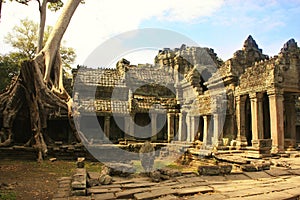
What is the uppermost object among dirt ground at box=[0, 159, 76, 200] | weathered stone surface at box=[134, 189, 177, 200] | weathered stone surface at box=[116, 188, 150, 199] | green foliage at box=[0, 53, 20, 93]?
green foliage at box=[0, 53, 20, 93]

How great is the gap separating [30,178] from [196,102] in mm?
11610

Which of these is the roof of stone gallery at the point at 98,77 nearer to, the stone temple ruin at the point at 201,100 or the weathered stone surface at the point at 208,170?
the stone temple ruin at the point at 201,100

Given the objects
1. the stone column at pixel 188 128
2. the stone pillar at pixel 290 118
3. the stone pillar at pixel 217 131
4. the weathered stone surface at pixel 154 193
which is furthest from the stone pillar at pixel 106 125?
the weathered stone surface at pixel 154 193

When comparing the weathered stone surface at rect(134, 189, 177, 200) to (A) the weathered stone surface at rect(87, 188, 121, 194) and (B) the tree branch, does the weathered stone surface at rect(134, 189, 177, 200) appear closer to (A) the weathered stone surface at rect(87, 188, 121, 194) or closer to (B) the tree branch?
(A) the weathered stone surface at rect(87, 188, 121, 194)

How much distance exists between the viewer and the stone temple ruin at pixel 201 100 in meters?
13.9

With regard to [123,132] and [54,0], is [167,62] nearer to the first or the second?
[123,132]

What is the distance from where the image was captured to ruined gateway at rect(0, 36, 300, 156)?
45.9ft

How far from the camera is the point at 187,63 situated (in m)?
25.1

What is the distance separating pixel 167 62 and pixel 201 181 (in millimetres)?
21620

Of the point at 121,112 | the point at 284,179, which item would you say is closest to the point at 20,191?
the point at 284,179

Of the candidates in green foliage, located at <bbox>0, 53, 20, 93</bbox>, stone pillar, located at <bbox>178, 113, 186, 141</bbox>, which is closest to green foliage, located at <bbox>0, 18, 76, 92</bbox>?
green foliage, located at <bbox>0, 53, 20, 93</bbox>

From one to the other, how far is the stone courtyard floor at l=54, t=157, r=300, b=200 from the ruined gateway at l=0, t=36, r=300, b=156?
17.0 feet

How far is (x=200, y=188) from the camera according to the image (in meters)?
5.86

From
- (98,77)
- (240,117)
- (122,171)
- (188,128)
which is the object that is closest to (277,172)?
(122,171)
